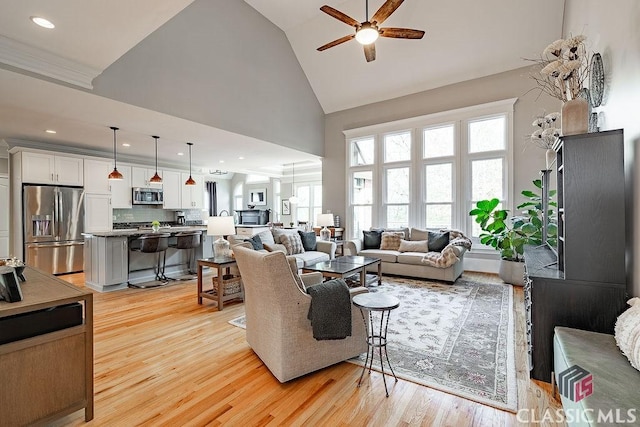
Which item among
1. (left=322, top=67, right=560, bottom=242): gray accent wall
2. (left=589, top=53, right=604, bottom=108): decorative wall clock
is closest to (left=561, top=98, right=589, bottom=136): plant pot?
(left=589, top=53, right=604, bottom=108): decorative wall clock

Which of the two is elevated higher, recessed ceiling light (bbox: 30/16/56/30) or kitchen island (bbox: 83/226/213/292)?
recessed ceiling light (bbox: 30/16/56/30)

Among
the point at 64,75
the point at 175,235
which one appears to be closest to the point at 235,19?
the point at 64,75

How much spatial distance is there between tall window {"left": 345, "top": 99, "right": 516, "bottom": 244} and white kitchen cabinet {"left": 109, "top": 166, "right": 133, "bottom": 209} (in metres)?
5.40

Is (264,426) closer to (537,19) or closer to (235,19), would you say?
(235,19)

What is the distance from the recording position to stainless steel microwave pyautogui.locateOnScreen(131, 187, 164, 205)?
748 cm

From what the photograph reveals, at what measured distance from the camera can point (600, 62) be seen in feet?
8.20

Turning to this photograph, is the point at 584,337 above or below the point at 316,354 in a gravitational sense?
above

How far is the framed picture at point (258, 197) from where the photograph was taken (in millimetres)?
12109

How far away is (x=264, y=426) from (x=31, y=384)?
1252mm

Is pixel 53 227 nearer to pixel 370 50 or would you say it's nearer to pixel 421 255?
pixel 370 50

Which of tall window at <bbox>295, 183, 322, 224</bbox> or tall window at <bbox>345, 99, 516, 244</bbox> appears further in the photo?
tall window at <bbox>295, 183, 322, 224</bbox>

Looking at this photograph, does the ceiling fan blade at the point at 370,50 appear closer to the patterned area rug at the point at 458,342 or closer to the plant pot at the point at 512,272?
the patterned area rug at the point at 458,342

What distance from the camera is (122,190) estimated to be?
726cm

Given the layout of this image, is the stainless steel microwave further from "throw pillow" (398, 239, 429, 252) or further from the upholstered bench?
the upholstered bench
